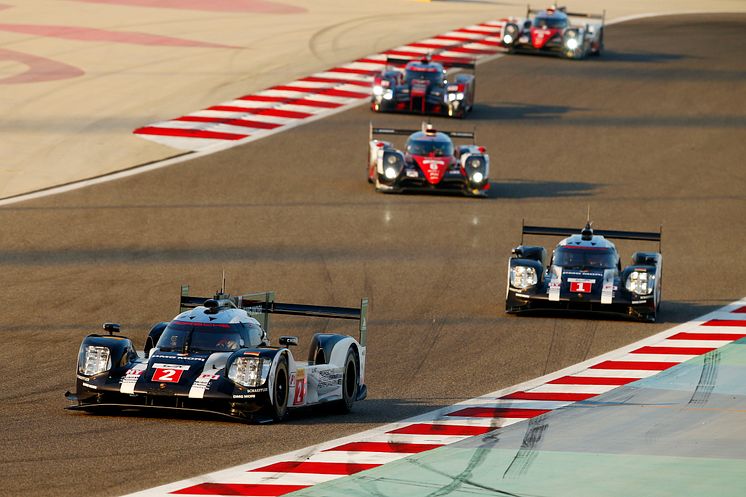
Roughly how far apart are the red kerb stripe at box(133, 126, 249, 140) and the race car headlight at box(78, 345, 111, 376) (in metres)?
24.0

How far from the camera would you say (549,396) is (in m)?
20.5

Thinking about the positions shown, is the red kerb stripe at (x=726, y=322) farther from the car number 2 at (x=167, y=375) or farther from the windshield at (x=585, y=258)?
the car number 2 at (x=167, y=375)

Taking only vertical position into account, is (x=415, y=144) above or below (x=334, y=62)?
below

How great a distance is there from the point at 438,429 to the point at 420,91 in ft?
86.8

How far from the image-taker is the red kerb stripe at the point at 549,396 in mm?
20328

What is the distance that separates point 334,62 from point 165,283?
2332cm

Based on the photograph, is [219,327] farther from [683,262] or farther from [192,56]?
[192,56]

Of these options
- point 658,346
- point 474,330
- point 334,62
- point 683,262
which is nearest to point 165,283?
point 474,330

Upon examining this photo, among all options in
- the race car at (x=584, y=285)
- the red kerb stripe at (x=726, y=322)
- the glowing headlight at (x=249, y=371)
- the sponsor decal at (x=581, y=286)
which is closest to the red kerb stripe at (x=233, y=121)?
the race car at (x=584, y=285)

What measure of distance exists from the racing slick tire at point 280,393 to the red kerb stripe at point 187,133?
24067 millimetres

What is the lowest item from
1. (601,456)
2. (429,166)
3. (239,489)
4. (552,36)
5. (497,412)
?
(239,489)

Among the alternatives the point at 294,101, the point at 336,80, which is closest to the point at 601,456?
the point at 294,101

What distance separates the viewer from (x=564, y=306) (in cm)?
2611

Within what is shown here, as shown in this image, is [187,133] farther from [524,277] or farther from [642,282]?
[642,282]
